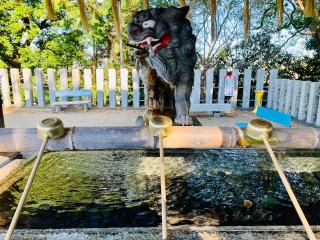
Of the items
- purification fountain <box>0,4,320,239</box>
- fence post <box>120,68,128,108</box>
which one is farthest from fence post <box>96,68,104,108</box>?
purification fountain <box>0,4,320,239</box>

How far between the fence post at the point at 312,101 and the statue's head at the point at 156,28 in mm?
5464

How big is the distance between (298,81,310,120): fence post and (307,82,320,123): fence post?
29 cm

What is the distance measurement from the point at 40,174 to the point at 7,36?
10594mm

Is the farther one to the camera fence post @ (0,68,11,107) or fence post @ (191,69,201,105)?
fence post @ (0,68,11,107)

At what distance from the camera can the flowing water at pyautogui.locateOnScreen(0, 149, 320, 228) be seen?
213 cm

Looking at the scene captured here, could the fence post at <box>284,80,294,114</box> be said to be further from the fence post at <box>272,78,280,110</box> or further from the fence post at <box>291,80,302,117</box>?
the fence post at <box>272,78,280,110</box>

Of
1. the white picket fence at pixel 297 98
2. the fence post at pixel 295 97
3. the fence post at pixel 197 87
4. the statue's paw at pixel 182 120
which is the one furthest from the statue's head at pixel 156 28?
the fence post at pixel 197 87

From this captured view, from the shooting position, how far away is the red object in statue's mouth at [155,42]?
2996 millimetres

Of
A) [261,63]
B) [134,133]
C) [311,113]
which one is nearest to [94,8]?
[261,63]

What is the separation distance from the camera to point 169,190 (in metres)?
2.70

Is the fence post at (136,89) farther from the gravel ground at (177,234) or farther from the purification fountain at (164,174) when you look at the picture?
the gravel ground at (177,234)

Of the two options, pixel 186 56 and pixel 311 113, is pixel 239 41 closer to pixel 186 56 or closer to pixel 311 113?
pixel 311 113

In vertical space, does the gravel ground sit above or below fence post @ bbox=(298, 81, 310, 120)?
above

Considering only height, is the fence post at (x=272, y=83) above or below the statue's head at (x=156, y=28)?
A: below
